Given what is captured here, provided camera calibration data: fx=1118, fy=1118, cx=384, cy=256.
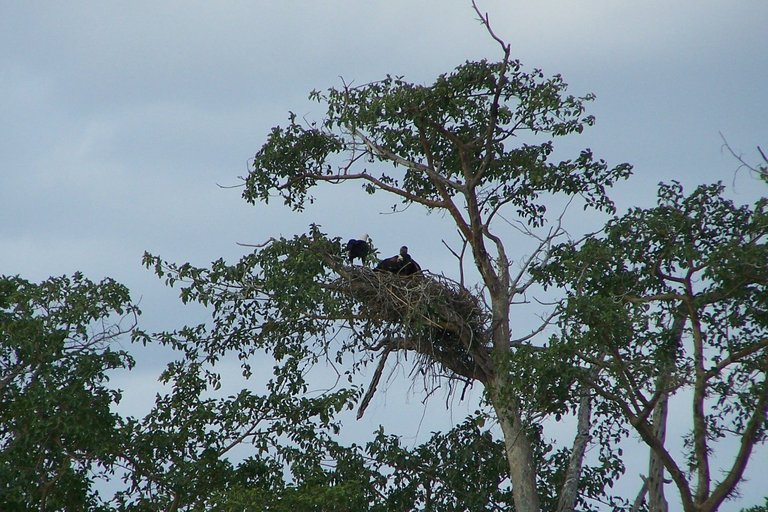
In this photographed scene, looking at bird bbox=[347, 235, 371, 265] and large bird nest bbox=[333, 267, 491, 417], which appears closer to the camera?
large bird nest bbox=[333, 267, 491, 417]

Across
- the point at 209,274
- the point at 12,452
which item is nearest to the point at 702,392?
the point at 209,274

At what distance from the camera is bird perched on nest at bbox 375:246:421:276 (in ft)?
48.0

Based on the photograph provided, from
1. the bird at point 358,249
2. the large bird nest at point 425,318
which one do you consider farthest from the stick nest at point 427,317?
the bird at point 358,249

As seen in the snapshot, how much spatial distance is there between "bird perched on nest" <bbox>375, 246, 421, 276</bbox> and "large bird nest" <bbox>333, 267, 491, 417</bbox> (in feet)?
3.30

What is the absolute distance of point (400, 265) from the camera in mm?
14820

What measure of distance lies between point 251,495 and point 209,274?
3465 millimetres

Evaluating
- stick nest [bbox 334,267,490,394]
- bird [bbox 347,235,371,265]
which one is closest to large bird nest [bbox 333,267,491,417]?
stick nest [bbox 334,267,490,394]

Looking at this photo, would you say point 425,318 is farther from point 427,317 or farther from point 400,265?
point 400,265

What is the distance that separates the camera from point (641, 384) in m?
11.7

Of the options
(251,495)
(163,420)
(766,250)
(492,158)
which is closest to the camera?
(766,250)

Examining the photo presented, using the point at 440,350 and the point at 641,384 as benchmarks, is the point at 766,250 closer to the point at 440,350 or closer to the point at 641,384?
the point at 641,384

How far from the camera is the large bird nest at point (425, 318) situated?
13.0 meters

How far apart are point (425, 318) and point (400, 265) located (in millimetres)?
2079

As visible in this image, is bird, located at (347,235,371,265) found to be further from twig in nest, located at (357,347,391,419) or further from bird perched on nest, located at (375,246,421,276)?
twig in nest, located at (357,347,391,419)
